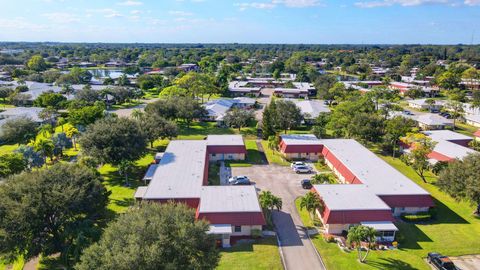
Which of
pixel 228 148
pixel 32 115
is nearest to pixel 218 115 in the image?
pixel 228 148

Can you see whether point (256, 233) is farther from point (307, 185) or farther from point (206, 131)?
point (206, 131)

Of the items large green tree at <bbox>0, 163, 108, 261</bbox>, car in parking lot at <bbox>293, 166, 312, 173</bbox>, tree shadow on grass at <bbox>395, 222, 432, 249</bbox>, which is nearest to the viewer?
large green tree at <bbox>0, 163, 108, 261</bbox>

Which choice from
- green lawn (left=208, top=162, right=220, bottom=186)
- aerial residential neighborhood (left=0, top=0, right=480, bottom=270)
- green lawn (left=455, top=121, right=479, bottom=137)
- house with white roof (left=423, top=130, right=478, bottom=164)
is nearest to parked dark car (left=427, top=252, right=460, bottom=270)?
aerial residential neighborhood (left=0, top=0, right=480, bottom=270)

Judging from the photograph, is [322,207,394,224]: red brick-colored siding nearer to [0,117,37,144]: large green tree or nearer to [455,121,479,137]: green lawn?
[455,121,479,137]: green lawn

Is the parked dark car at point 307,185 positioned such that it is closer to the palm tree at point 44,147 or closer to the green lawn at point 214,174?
the green lawn at point 214,174

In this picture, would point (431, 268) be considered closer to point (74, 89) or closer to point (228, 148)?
point (228, 148)

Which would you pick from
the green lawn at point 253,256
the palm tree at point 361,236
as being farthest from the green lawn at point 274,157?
the palm tree at point 361,236

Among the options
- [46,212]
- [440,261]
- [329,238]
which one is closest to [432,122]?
[440,261]
